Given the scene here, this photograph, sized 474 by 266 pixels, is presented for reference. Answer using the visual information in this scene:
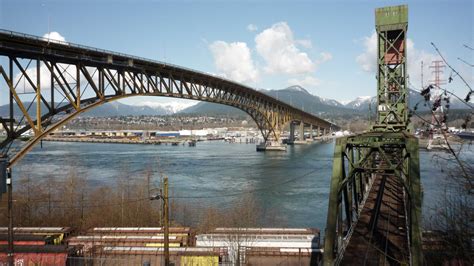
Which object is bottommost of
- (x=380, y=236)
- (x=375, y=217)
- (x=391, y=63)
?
(x=380, y=236)

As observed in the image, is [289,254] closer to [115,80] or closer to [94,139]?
[115,80]

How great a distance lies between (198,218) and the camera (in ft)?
73.6

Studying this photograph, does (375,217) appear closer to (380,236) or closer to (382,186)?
(380,236)

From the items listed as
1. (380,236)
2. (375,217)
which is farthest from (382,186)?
(380,236)

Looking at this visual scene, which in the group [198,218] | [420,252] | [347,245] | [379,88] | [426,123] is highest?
[379,88]

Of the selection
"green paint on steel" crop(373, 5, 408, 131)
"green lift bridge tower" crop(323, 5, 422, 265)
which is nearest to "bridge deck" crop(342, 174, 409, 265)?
"green lift bridge tower" crop(323, 5, 422, 265)

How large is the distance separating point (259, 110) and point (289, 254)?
53.5 m

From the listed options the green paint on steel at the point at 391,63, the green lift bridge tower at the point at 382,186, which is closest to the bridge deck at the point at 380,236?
the green lift bridge tower at the point at 382,186

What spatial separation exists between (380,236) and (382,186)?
792 centimetres

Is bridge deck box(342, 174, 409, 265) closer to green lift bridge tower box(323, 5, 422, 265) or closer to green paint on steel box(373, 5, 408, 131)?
green lift bridge tower box(323, 5, 422, 265)

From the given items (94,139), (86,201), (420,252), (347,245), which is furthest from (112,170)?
(94,139)

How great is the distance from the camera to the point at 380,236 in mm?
9734

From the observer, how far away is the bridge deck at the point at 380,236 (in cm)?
809

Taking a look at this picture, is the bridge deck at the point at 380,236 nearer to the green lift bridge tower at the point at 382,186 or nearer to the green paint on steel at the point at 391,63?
the green lift bridge tower at the point at 382,186
